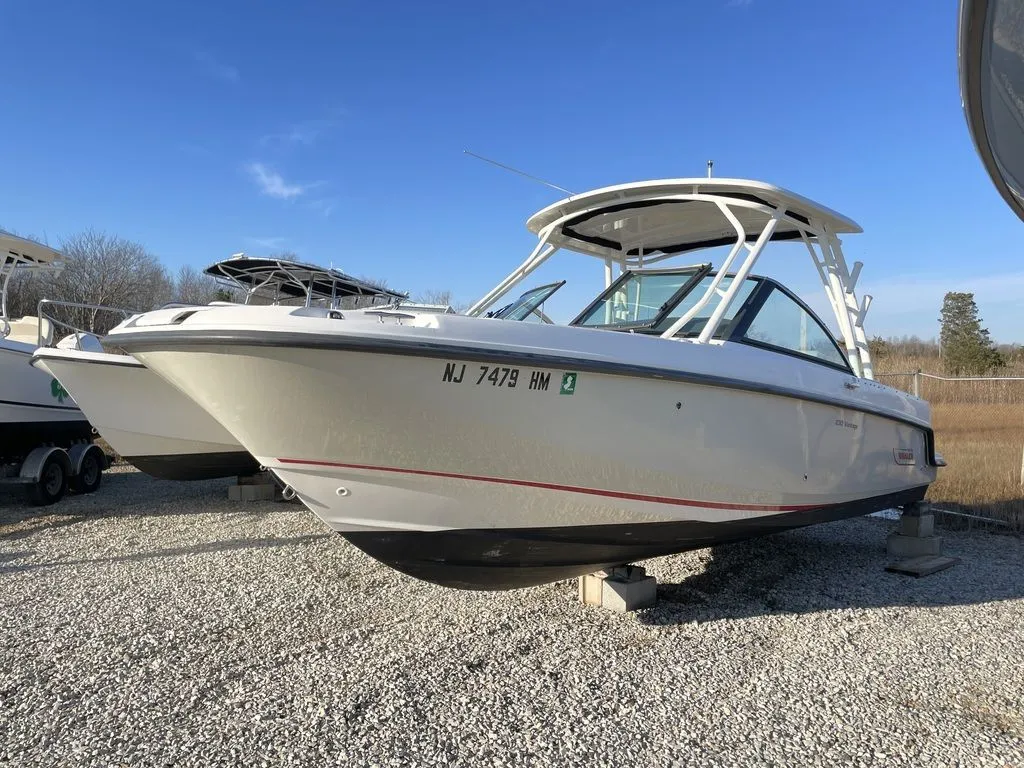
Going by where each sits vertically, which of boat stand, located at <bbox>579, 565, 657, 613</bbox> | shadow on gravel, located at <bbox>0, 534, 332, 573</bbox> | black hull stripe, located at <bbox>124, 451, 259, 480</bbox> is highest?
black hull stripe, located at <bbox>124, 451, 259, 480</bbox>

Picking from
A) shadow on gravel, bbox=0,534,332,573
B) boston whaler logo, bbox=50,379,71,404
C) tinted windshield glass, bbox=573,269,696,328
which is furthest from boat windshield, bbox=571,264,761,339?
boston whaler logo, bbox=50,379,71,404

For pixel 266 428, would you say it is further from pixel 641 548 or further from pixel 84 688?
pixel 641 548

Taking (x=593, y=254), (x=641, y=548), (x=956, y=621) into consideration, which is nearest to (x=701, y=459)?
(x=641, y=548)

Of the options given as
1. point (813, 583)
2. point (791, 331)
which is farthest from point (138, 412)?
point (813, 583)

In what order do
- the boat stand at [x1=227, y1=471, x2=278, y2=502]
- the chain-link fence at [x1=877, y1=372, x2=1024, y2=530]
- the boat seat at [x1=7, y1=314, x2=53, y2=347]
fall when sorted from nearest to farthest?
1. the chain-link fence at [x1=877, y1=372, x2=1024, y2=530]
2. the boat stand at [x1=227, y1=471, x2=278, y2=502]
3. the boat seat at [x1=7, y1=314, x2=53, y2=347]

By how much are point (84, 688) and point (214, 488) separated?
656cm

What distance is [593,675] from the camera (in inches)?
132

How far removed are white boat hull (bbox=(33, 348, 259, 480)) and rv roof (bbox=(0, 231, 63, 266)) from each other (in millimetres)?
2319

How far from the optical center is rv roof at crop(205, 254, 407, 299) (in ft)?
31.2

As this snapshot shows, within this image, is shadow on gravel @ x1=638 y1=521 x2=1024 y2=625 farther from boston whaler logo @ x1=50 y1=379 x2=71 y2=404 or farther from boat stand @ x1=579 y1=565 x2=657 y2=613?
boston whaler logo @ x1=50 y1=379 x2=71 y2=404

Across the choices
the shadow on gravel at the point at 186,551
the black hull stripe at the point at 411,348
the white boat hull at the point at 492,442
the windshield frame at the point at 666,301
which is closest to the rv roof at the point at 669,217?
the windshield frame at the point at 666,301

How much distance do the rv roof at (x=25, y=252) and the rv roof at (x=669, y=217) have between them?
727 cm

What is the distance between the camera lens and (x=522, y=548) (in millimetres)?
3684

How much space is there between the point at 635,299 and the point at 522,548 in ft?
6.94
